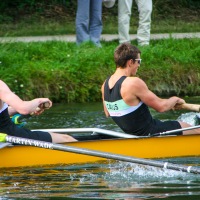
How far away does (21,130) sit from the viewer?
10.4 metres

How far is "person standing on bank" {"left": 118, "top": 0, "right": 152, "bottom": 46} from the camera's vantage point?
17.0 meters

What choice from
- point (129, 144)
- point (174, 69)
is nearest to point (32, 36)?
point (174, 69)

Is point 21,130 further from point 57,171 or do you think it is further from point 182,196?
point 182,196

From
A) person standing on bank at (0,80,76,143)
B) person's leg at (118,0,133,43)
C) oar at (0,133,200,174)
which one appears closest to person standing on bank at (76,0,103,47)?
person's leg at (118,0,133,43)

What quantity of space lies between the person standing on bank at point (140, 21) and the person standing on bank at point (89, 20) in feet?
1.47

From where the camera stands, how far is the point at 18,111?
9820 mm

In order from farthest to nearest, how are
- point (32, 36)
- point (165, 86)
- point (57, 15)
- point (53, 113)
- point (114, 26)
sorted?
point (57, 15)
point (114, 26)
point (32, 36)
point (165, 86)
point (53, 113)

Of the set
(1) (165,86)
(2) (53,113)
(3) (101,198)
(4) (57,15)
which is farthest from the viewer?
(4) (57,15)

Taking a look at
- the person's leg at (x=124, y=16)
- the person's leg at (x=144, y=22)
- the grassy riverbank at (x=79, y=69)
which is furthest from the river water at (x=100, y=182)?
the person's leg at (x=144, y=22)

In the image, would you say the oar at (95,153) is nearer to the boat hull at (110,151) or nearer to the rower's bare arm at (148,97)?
the boat hull at (110,151)

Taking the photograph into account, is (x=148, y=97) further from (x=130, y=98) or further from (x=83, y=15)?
(x=83, y=15)

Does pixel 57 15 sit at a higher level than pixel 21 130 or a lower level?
lower

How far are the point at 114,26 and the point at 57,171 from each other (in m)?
12.3

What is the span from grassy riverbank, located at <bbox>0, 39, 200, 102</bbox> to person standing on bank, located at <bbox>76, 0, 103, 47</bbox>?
11.3 inches
